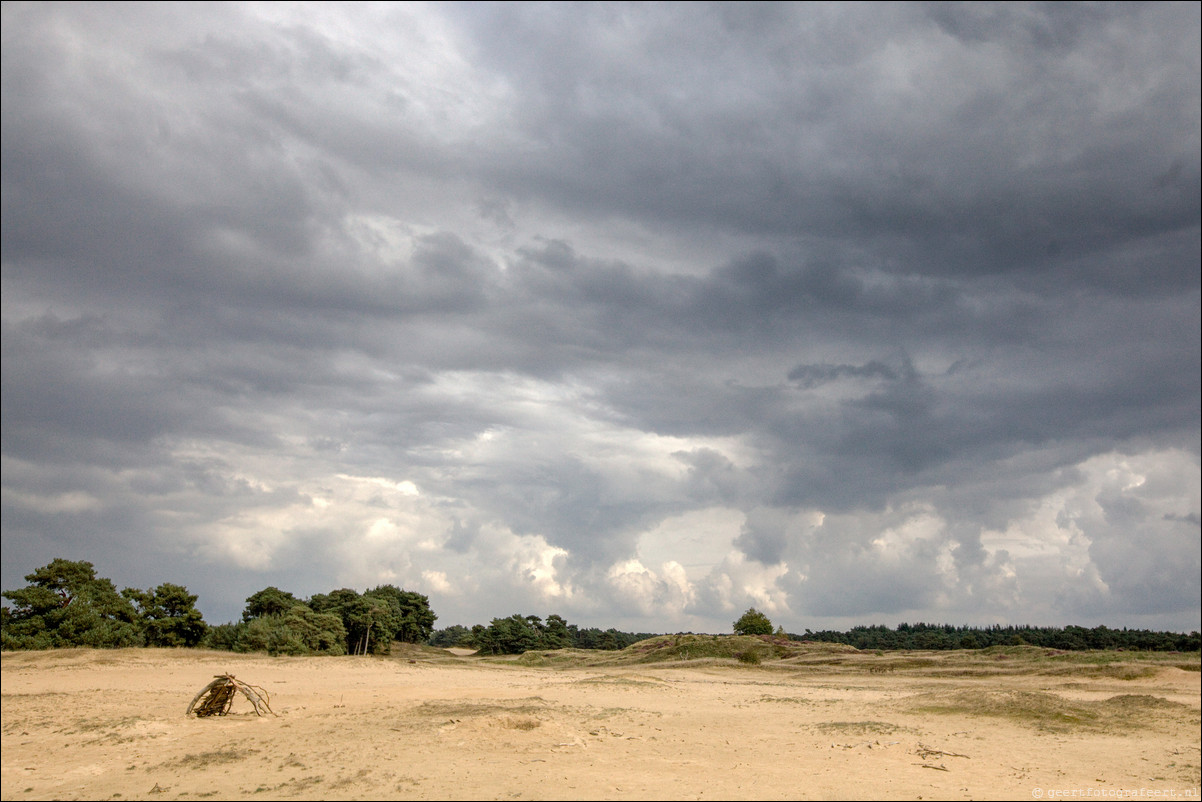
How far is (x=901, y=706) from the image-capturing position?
93.0 feet

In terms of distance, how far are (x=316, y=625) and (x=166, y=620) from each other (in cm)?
1089

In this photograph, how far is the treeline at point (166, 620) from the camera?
4325cm

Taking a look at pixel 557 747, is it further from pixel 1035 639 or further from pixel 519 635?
pixel 1035 639

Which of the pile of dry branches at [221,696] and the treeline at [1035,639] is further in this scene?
the treeline at [1035,639]

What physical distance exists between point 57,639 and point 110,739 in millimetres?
33210

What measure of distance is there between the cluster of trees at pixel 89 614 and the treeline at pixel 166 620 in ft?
0.17

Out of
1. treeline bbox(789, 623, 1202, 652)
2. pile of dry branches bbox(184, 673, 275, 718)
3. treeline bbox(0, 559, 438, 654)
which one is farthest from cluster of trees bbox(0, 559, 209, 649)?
treeline bbox(789, 623, 1202, 652)

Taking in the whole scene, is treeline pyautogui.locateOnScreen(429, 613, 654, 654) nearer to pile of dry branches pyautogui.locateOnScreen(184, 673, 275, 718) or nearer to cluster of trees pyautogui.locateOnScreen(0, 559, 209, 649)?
cluster of trees pyautogui.locateOnScreen(0, 559, 209, 649)

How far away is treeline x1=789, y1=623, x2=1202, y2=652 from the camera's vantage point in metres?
77.4

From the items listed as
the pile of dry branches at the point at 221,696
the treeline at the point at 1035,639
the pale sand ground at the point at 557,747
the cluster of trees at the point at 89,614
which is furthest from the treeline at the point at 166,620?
the treeline at the point at 1035,639

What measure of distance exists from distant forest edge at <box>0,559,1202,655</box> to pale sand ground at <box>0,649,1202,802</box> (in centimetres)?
1289

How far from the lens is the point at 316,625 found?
189ft

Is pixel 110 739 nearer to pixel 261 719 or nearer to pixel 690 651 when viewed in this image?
pixel 261 719

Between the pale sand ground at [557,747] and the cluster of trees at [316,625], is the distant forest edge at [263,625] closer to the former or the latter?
the cluster of trees at [316,625]
